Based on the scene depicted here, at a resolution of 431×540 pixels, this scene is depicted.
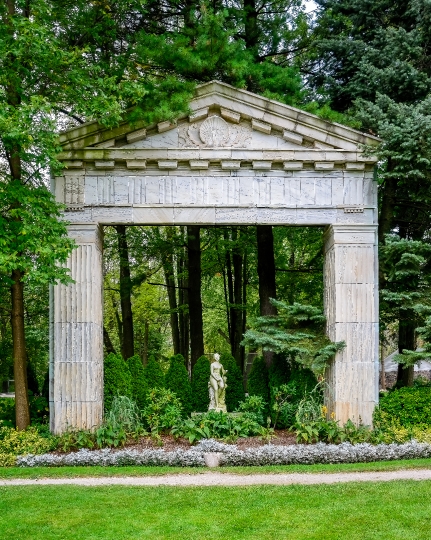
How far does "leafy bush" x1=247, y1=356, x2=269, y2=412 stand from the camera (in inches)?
561

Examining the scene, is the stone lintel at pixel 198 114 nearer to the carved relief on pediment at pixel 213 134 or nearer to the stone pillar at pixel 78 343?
the carved relief on pediment at pixel 213 134

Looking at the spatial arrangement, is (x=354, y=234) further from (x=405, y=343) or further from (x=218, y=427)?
(x=405, y=343)

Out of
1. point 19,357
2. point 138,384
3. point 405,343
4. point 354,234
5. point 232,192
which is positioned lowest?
point 138,384

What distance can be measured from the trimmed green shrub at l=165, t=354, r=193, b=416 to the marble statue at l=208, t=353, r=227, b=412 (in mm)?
547

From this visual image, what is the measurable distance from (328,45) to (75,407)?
999 centimetres

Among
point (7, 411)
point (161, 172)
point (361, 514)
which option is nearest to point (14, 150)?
point (161, 172)

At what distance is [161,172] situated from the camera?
12.8 m

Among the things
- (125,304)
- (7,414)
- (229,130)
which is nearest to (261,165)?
(229,130)

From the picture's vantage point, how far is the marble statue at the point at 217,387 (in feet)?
45.1

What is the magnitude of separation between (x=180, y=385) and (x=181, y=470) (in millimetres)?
4060

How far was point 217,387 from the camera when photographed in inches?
541

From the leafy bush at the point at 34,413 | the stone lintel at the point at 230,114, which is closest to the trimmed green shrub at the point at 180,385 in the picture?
the leafy bush at the point at 34,413

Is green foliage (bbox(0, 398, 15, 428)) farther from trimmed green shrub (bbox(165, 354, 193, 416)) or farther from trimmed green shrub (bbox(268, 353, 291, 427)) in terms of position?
trimmed green shrub (bbox(268, 353, 291, 427))

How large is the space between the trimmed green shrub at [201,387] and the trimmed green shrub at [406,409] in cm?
403
